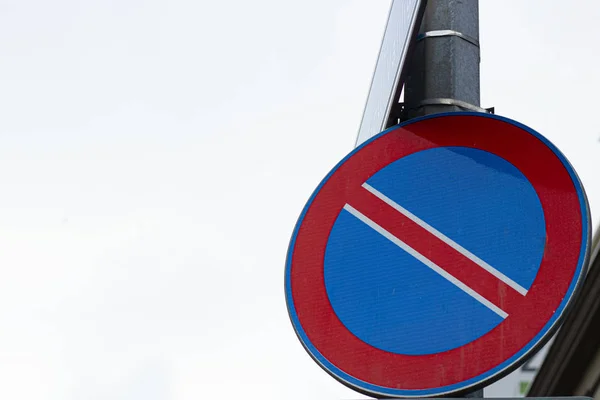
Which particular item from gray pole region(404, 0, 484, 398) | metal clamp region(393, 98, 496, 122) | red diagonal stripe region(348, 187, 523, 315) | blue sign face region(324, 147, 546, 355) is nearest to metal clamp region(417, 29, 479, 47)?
gray pole region(404, 0, 484, 398)

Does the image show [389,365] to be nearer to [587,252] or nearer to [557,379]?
[587,252]

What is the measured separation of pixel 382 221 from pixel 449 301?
0.31 metres

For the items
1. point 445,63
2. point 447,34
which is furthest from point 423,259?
point 447,34

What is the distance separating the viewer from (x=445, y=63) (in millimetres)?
2625

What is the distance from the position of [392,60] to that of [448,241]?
0.62 m

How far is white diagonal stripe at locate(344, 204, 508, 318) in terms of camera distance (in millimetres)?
2246

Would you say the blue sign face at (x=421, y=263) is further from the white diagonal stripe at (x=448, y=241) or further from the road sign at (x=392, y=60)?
the road sign at (x=392, y=60)

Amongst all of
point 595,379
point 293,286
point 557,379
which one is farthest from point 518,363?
point 557,379

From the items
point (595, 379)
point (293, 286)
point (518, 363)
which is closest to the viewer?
point (518, 363)

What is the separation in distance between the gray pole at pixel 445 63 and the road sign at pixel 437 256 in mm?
97

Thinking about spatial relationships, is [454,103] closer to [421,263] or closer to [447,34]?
[447,34]

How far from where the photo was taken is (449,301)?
2.29 meters

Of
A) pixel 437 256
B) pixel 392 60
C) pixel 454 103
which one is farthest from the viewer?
pixel 392 60

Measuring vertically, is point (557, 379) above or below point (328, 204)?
above
